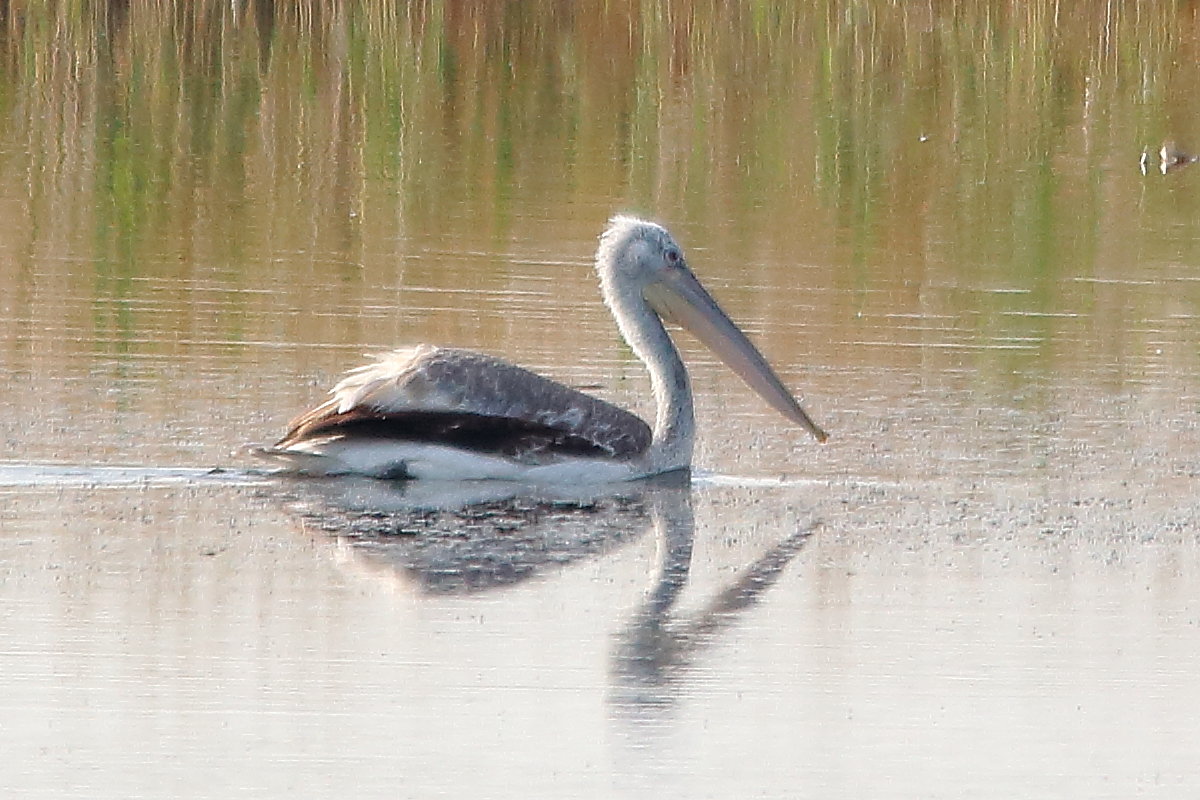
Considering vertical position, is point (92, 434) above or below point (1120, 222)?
below

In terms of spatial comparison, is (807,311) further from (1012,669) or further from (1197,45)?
(1197,45)

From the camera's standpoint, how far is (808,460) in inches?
275

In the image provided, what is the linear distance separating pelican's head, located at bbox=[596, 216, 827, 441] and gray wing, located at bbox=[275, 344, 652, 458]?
2.00 ft

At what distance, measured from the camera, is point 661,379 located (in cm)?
723

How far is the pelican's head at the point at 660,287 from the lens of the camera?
7441 millimetres

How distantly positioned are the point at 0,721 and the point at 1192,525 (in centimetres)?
304

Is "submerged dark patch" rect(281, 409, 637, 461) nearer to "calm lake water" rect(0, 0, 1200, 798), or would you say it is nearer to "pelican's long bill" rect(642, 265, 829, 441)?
"calm lake water" rect(0, 0, 1200, 798)

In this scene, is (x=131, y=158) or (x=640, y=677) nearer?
(x=640, y=677)

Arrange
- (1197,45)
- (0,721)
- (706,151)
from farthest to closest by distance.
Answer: (1197,45) → (706,151) → (0,721)

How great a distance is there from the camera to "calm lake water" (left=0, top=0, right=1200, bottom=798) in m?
4.40

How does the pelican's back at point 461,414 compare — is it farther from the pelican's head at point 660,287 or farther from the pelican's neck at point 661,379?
the pelican's head at point 660,287

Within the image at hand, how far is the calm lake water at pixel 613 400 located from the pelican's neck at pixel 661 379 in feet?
0.37


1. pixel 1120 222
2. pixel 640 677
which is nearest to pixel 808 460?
pixel 640 677

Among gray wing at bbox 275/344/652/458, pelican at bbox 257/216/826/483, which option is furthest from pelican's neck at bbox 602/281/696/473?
gray wing at bbox 275/344/652/458
